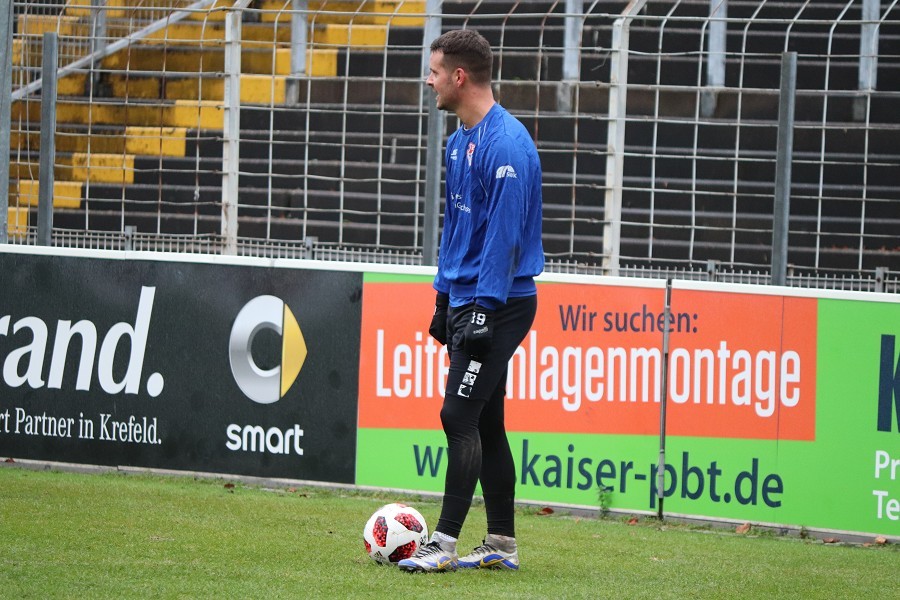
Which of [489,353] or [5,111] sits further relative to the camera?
[5,111]

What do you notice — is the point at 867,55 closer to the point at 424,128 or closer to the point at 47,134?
the point at 424,128

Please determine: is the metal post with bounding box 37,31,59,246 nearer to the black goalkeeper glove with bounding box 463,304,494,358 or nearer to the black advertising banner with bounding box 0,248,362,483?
the black advertising banner with bounding box 0,248,362,483

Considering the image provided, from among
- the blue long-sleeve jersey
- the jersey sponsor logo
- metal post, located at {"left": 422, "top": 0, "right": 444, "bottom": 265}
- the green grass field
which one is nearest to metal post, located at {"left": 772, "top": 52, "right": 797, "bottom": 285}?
the green grass field

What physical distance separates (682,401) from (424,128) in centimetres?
391

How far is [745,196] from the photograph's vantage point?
914cm

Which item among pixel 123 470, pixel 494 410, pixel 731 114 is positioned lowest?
pixel 123 470

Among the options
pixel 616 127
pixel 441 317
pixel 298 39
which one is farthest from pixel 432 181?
pixel 441 317

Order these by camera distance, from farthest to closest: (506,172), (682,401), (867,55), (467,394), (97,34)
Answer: (97,34), (867,55), (682,401), (467,394), (506,172)

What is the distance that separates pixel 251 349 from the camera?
7.54 meters

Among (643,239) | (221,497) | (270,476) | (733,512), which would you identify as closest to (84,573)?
(221,497)

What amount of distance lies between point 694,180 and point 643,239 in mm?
587

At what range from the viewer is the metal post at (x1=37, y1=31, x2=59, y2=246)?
8.16 metres

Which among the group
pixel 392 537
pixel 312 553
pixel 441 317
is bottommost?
pixel 312 553

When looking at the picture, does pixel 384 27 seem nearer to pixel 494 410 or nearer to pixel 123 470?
pixel 123 470
